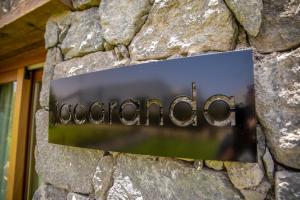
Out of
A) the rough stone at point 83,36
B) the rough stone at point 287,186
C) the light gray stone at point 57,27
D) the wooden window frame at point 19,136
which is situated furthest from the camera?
the wooden window frame at point 19,136

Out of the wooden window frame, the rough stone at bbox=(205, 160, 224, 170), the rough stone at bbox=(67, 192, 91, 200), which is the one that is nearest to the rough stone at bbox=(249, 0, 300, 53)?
the rough stone at bbox=(205, 160, 224, 170)

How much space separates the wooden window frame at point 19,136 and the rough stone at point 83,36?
88cm

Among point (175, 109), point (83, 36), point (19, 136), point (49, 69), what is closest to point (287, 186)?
point (175, 109)

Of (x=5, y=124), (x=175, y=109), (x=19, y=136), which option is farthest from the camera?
(x=5, y=124)

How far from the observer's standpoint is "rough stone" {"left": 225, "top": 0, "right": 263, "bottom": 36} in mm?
601

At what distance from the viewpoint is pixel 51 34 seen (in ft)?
3.69

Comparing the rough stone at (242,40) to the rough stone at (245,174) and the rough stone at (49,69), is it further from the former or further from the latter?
the rough stone at (49,69)

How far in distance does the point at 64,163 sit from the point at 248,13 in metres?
0.88

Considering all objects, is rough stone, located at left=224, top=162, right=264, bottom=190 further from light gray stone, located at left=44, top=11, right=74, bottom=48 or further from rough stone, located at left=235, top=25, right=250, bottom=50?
light gray stone, located at left=44, top=11, right=74, bottom=48

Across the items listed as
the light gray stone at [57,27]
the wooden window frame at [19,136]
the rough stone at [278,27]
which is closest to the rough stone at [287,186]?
the rough stone at [278,27]

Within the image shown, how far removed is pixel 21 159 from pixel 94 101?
127 centimetres

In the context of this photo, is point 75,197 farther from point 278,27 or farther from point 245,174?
point 278,27

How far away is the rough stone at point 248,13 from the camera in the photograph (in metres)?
0.60

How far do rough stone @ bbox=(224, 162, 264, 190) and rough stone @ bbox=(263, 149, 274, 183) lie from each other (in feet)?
0.05
